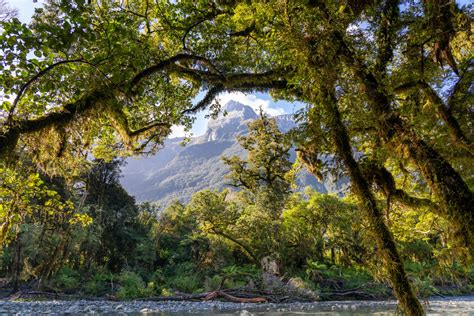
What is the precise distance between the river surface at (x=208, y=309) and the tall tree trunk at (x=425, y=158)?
12696 millimetres

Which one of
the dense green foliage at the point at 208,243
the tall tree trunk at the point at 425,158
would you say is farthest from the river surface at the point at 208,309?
the tall tree trunk at the point at 425,158

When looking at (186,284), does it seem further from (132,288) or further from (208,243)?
(208,243)

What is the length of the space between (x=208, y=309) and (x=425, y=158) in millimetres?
16032

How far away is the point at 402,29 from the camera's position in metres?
4.68

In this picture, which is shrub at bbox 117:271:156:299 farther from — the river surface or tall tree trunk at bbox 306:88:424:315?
tall tree trunk at bbox 306:88:424:315

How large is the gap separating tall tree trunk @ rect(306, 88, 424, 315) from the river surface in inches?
507

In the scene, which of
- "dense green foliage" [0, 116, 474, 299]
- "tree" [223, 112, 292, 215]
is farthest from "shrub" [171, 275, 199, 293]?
"tree" [223, 112, 292, 215]

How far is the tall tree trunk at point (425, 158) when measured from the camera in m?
3.30

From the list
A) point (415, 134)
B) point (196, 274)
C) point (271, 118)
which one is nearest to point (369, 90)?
point (415, 134)

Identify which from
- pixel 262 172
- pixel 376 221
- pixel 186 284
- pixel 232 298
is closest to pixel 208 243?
pixel 186 284

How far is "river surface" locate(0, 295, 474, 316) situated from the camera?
15.2 meters

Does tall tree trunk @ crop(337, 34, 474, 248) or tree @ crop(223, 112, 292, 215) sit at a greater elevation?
tree @ crop(223, 112, 292, 215)

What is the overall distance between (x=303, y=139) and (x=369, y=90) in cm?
116

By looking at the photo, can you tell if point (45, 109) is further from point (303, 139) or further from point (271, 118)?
point (271, 118)
